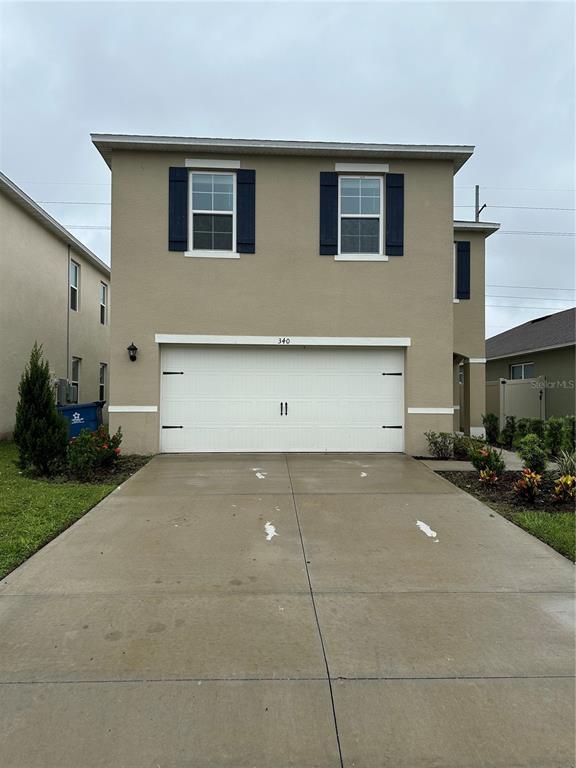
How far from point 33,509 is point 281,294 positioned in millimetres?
5800

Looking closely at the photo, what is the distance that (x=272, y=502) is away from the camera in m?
6.01

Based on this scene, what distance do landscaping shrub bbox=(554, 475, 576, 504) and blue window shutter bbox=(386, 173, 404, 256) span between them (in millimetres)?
5482

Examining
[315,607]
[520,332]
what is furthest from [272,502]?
[520,332]

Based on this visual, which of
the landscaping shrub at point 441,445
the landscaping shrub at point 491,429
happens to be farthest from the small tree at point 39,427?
the landscaping shrub at point 491,429

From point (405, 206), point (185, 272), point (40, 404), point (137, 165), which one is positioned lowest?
point (40, 404)

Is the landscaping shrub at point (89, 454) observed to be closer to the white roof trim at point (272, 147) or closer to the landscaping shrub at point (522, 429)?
the white roof trim at point (272, 147)

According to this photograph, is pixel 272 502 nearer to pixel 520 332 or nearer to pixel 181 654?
pixel 181 654

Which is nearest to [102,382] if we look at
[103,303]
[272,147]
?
[103,303]

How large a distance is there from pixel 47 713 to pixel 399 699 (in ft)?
5.92

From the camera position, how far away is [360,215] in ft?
31.2

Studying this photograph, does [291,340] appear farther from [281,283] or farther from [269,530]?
[269,530]

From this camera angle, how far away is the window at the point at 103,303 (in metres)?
18.4

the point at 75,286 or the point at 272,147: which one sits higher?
the point at 272,147

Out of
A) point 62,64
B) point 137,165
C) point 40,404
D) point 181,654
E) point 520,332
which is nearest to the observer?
point 181,654
